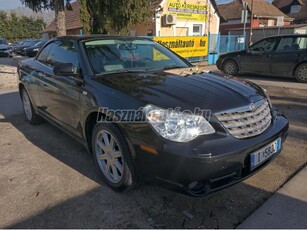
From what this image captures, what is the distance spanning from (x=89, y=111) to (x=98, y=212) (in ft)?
3.48

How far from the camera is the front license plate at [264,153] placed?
8.67ft

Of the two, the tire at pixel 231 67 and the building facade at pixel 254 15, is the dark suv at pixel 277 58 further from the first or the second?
the building facade at pixel 254 15

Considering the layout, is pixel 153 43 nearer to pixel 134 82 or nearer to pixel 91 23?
pixel 134 82

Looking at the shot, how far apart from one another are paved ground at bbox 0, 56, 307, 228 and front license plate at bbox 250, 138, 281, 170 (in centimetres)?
43

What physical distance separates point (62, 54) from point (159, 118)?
2293mm

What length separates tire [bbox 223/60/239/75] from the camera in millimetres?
10930

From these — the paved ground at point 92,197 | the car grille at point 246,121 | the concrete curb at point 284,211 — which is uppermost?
the car grille at point 246,121

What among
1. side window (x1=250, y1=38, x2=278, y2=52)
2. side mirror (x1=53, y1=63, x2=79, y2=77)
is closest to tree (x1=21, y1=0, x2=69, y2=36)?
side window (x1=250, y1=38, x2=278, y2=52)

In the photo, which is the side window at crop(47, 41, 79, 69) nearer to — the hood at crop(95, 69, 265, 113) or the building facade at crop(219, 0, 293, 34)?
the hood at crop(95, 69, 265, 113)

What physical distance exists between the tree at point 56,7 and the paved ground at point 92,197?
7271 millimetres

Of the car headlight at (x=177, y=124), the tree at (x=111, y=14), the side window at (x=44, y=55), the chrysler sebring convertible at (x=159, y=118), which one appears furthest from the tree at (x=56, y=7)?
the car headlight at (x=177, y=124)

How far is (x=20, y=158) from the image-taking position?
13.1 ft

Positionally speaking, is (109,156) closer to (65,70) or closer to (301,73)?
(65,70)

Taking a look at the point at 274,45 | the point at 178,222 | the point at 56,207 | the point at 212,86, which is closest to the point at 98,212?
the point at 56,207
